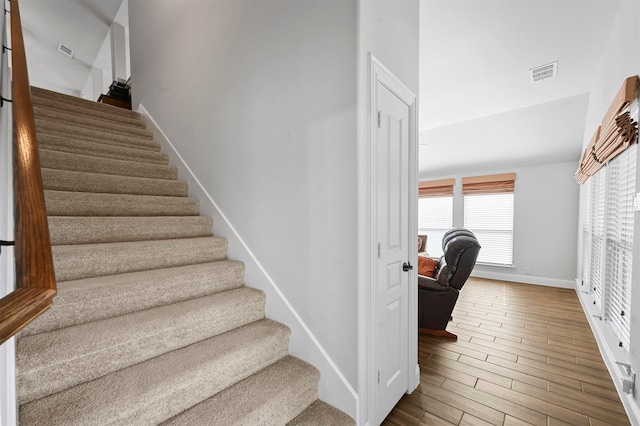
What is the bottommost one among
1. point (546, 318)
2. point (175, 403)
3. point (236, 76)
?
point (546, 318)

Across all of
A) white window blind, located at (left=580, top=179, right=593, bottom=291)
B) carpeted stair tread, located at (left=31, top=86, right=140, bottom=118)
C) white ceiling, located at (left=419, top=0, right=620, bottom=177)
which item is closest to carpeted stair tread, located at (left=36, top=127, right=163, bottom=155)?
carpeted stair tread, located at (left=31, top=86, right=140, bottom=118)

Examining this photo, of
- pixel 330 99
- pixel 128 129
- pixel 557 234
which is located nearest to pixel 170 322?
pixel 330 99

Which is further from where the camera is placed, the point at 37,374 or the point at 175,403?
the point at 175,403

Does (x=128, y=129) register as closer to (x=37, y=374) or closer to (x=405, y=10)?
(x=37, y=374)

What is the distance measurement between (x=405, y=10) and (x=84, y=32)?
6.62 metres

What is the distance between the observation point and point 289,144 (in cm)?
183

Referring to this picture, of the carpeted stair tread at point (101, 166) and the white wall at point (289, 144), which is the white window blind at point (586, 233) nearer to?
the white wall at point (289, 144)

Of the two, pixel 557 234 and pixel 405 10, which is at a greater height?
pixel 405 10

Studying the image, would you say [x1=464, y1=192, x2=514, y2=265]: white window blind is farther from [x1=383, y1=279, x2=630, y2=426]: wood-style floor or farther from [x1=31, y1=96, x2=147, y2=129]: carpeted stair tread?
[x1=31, y1=96, x2=147, y2=129]: carpeted stair tread

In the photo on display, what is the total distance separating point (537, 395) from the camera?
78.0 inches

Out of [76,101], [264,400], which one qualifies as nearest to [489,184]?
[264,400]

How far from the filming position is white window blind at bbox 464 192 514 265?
5512mm

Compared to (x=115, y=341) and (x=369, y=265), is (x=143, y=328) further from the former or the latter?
(x=369, y=265)

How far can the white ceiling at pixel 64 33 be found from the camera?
4812mm
